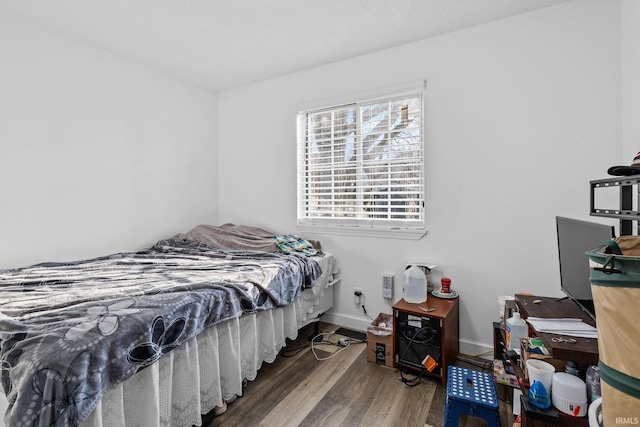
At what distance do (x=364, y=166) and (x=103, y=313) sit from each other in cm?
213

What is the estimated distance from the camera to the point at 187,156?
3209mm

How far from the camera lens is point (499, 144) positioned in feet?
6.98

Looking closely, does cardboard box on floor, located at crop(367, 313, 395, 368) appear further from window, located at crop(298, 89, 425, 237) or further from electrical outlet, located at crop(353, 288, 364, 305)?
window, located at crop(298, 89, 425, 237)

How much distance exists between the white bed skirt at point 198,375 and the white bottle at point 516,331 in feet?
4.46

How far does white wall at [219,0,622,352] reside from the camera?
6.16 feet

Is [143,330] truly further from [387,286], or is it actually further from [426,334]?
[387,286]

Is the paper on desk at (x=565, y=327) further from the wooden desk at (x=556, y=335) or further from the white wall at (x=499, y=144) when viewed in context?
the white wall at (x=499, y=144)

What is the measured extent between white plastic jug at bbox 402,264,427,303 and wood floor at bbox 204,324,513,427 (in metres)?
0.52

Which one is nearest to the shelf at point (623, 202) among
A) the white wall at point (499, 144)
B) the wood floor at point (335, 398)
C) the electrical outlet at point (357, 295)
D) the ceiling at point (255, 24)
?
the white wall at point (499, 144)

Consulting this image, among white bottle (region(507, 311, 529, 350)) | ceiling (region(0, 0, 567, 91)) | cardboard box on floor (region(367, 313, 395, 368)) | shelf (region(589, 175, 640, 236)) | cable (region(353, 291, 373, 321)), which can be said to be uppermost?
ceiling (region(0, 0, 567, 91))

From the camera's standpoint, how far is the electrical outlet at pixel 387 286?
98.0 inches

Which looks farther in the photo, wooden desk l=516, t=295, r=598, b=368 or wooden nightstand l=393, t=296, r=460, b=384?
wooden nightstand l=393, t=296, r=460, b=384

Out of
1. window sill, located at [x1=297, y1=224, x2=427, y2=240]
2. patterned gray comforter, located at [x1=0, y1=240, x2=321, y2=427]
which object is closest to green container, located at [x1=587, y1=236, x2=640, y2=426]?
patterned gray comforter, located at [x1=0, y1=240, x2=321, y2=427]

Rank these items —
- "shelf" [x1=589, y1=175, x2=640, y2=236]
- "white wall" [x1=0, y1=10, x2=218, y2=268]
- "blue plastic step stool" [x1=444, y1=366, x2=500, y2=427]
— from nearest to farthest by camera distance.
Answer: "shelf" [x1=589, y1=175, x2=640, y2=236] → "blue plastic step stool" [x1=444, y1=366, x2=500, y2=427] → "white wall" [x1=0, y1=10, x2=218, y2=268]
